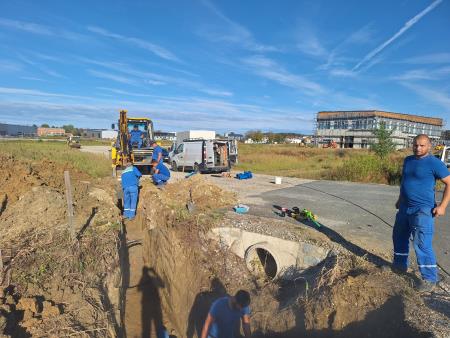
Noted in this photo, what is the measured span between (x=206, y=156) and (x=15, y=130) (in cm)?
12357

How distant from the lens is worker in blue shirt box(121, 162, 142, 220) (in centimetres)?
923

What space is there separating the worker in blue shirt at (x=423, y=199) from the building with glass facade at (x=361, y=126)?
2183 inches

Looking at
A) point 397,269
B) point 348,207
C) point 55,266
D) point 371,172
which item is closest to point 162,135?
point 371,172

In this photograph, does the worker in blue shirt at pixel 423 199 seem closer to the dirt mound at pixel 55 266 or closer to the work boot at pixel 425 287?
the work boot at pixel 425 287

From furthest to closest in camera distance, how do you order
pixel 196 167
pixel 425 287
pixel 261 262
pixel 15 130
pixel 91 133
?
pixel 91 133 → pixel 15 130 → pixel 196 167 → pixel 261 262 → pixel 425 287

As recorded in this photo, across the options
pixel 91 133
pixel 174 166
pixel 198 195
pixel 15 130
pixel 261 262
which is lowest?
pixel 261 262

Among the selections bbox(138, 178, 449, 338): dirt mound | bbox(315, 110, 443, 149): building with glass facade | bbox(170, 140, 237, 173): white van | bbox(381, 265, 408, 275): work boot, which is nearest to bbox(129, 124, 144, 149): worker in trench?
bbox(170, 140, 237, 173): white van

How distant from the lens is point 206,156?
17.7 meters

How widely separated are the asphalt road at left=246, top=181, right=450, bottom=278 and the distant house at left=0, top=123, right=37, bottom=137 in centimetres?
11455

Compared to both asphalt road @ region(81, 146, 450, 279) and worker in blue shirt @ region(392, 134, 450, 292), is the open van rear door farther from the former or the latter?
worker in blue shirt @ region(392, 134, 450, 292)

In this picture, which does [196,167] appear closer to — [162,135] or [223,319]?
[223,319]

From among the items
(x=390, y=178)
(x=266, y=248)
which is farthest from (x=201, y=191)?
(x=390, y=178)

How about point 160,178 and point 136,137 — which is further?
point 136,137

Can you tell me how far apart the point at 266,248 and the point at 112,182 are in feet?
30.9
